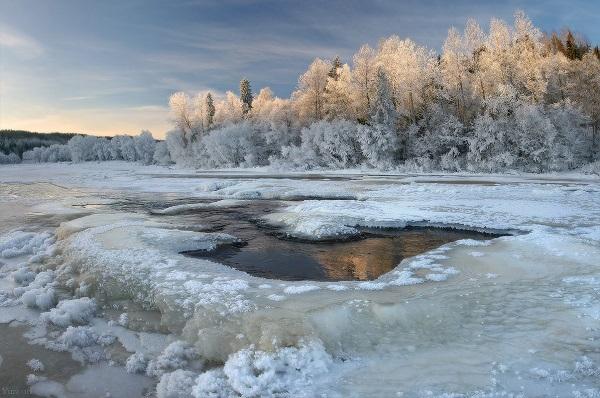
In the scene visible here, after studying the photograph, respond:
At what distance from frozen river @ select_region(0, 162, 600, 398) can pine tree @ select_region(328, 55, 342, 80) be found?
50.2m

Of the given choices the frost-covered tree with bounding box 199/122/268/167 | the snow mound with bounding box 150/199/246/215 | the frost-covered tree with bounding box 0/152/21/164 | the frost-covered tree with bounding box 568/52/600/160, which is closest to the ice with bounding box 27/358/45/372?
the snow mound with bounding box 150/199/246/215

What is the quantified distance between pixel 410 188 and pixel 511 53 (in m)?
26.1

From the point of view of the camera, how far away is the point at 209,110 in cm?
8381

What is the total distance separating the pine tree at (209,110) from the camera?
273 feet

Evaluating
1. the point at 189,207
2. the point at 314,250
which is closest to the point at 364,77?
the point at 189,207

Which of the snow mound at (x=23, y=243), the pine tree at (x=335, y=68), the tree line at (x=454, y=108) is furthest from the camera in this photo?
the pine tree at (x=335, y=68)

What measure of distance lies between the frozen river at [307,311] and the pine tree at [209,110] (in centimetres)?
6888

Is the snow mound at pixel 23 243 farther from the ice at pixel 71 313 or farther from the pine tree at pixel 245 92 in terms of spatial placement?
the pine tree at pixel 245 92

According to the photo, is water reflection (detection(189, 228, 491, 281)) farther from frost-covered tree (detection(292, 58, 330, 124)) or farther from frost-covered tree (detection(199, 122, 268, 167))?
frost-covered tree (detection(199, 122, 268, 167))

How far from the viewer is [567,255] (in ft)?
35.4

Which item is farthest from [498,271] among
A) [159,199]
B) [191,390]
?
[159,199]

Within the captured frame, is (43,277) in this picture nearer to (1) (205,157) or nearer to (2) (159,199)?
(2) (159,199)

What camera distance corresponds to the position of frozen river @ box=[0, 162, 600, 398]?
19.2 feet

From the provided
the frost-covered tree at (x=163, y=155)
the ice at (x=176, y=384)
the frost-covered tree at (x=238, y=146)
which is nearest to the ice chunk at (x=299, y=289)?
the ice at (x=176, y=384)
